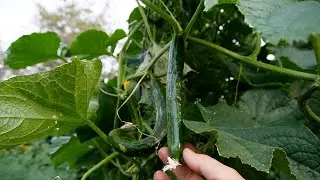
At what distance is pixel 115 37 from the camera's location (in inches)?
42.1

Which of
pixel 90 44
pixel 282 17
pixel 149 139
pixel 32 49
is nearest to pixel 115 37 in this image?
pixel 90 44

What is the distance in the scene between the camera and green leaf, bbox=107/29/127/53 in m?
1.06

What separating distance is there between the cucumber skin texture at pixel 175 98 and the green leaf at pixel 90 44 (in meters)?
0.38

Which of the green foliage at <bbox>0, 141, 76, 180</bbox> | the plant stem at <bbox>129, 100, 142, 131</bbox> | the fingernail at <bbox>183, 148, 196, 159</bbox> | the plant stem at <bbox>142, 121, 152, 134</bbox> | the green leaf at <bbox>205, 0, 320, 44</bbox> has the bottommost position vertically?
the green foliage at <bbox>0, 141, 76, 180</bbox>

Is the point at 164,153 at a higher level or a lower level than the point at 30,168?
higher

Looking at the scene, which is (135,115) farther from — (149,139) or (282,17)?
(282,17)

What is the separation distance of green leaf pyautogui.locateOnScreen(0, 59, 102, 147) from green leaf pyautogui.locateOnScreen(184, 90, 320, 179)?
18 centimetres

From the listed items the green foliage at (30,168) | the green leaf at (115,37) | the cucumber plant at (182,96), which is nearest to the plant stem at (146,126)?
the cucumber plant at (182,96)

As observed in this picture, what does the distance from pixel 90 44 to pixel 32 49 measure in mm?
140

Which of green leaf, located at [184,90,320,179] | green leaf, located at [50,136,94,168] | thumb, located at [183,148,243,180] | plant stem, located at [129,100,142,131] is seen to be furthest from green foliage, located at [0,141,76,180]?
thumb, located at [183,148,243,180]

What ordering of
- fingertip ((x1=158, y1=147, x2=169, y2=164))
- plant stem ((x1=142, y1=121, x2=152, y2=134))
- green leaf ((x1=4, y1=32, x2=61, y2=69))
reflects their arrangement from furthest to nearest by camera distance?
1. green leaf ((x1=4, y1=32, x2=61, y2=69))
2. plant stem ((x1=142, y1=121, x2=152, y2=134))
3. fingertip ((x1=158, y1=147, x2=169, y2=164))

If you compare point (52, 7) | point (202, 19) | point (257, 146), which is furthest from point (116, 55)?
point (52, 7)

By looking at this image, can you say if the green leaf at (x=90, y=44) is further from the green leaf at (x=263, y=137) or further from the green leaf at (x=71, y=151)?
the green leaf at (x=263, y=137)

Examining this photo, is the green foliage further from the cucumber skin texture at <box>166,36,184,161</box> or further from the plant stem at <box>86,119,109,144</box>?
the cucumber skin texture at <box>166,36,184,161</box>
